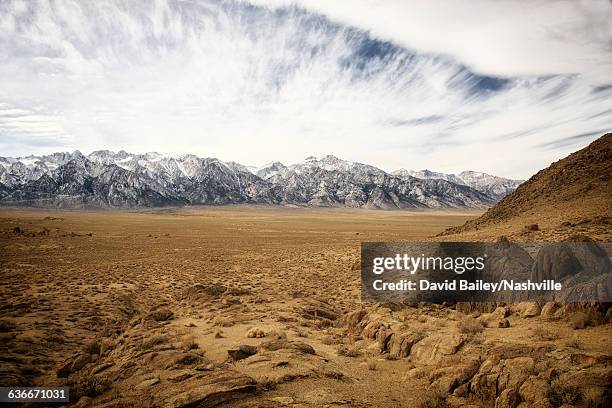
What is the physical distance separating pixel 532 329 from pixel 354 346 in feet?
16.7

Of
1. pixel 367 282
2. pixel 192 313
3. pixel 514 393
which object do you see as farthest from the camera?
pixel 367 282

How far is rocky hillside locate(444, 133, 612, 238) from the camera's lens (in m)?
23.3

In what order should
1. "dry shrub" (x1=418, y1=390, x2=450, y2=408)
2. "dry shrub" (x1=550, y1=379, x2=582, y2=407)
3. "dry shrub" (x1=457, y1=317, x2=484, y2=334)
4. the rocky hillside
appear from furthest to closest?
the rocky hillside
"dry shrub" (x1=457, y1=317, x2=484, y2=334)
"dry shrub" (x1=418, y1=390, x2=450, y2=408)
"dry shrub" (x1=550, y1=379, x2=582, y2=407)

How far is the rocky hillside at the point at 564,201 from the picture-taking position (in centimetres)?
2330

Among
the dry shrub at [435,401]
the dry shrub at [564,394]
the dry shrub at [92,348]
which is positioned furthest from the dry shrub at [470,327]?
the dry shrub at [92,348]

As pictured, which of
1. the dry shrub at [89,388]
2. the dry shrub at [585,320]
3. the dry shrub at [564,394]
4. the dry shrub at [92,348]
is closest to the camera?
the dry shrub at [564,394]

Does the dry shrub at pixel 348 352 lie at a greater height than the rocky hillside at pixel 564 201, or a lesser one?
lesser

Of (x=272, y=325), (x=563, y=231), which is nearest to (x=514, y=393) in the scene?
(x=272, y=325)

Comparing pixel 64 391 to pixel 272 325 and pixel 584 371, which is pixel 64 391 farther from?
pixel 584 371

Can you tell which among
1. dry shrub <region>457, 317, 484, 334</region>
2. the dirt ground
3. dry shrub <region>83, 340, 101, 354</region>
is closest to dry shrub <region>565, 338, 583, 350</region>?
the dirt ground

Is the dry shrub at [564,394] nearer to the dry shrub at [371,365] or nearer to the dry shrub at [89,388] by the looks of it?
the dry shrub at [371,365]

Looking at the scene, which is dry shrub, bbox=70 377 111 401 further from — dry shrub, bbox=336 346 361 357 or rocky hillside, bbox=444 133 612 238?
rocky hillside, bbox=444 133 612 238

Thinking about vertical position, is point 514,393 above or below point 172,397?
above

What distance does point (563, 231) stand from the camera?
2100 cm
